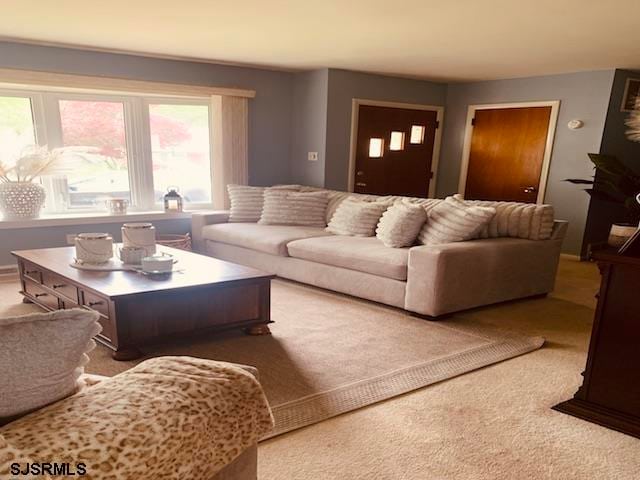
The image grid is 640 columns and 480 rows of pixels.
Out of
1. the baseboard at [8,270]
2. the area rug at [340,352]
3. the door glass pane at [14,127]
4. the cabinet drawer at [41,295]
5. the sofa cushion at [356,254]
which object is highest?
the door glass pane at [14,127]

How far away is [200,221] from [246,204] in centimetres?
53

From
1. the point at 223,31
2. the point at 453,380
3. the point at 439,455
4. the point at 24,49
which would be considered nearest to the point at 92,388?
the point at 439,455

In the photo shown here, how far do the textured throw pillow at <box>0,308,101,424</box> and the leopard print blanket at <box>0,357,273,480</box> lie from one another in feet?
0.11

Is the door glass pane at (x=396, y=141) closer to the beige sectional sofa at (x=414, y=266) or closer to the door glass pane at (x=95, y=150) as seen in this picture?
the beige sectional sofa at (x=414, y=266)

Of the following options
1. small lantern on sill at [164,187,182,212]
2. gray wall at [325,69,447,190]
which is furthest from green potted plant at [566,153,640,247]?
small lantern on sill at [164,187,182,212]

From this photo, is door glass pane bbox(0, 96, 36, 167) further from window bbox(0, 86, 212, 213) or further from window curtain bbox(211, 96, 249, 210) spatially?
window curtain bbox(211, 96, 249, 210)

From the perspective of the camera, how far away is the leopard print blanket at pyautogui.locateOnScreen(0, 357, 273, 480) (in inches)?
32.3

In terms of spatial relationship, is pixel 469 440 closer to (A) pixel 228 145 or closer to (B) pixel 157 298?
(B) pixel 157 298

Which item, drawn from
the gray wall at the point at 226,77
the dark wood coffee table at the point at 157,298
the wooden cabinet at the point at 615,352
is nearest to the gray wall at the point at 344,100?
the gray wall at the point at 226,77

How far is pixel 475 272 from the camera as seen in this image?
3.36 meters

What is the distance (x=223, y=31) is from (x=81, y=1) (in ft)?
3.60

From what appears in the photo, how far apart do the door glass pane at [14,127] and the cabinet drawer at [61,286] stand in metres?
2.06

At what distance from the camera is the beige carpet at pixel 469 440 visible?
1705 mm

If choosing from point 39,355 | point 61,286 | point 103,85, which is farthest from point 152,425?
point 103,85
